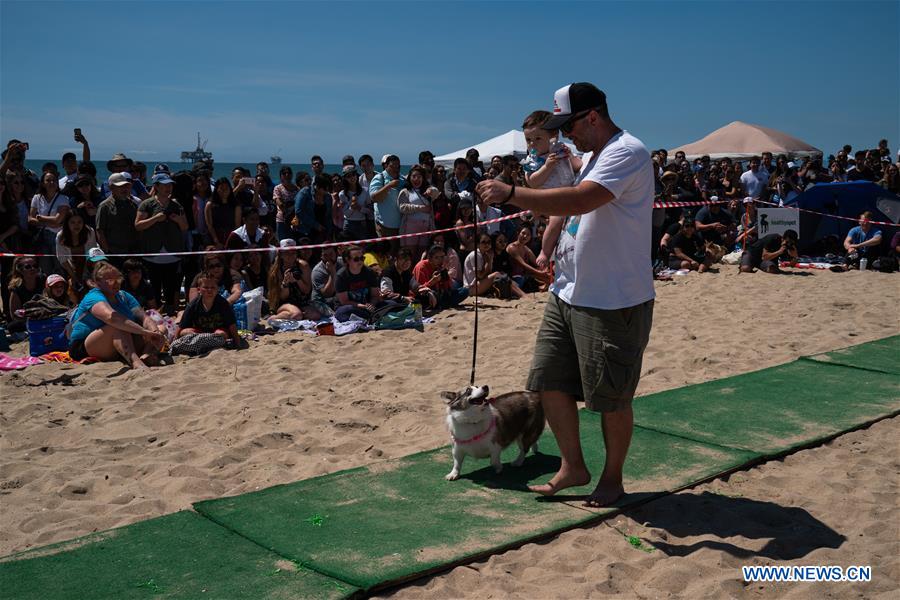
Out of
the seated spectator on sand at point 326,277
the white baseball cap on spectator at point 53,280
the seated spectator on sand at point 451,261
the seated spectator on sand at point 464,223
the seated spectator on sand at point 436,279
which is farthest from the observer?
the seated spectator on sand at point 464,223

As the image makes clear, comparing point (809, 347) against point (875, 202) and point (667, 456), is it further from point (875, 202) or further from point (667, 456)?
point (875, 202)

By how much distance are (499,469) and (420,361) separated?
314cm

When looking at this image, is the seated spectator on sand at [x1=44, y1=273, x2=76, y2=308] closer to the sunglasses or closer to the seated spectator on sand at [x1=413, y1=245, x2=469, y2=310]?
the seated spectator on sand at [x1=413, y1=245, x2=469, y2=310]

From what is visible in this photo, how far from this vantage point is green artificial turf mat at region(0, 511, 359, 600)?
347 centimetres

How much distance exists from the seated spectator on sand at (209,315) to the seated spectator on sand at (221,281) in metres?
0.13

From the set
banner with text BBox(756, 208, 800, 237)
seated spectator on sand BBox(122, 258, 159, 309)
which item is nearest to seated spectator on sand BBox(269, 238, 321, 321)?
seated spectator on sand BBox(122, 258, 159, 309)

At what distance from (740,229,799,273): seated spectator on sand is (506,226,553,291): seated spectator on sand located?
4192 millimetres

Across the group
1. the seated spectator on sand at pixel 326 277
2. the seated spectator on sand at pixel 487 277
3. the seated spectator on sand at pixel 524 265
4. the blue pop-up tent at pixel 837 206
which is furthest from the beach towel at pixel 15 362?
the blue pop-up tent at pixel 837 206

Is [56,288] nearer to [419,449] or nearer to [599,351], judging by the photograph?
[419,449]

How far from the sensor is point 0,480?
4.96 m

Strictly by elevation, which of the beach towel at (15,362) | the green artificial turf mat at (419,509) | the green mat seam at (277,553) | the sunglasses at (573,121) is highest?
the sunglasses at (573,121)

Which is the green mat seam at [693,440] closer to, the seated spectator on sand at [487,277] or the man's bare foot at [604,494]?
the man's bare foot at [604,494]

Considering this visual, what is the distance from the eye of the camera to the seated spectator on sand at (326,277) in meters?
10.2

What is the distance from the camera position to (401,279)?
10.8 m
